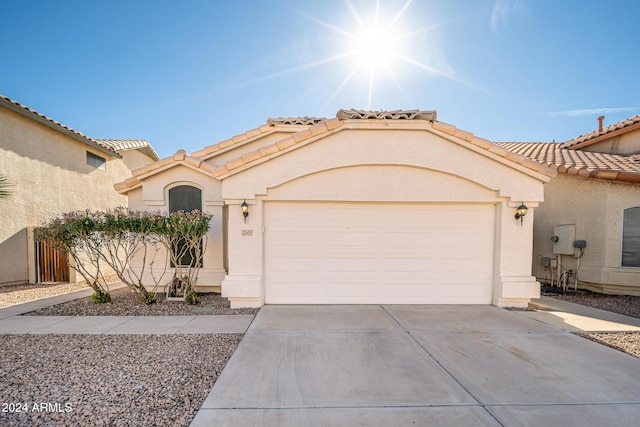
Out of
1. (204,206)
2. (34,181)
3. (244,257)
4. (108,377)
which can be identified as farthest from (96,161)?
(108,377)

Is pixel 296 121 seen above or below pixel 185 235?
above

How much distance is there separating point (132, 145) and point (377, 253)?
1559 cm

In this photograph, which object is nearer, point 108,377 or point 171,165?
point 108,377

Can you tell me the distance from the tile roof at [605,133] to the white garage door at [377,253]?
878 cm

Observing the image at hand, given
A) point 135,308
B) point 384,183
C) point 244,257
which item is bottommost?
point 135,308

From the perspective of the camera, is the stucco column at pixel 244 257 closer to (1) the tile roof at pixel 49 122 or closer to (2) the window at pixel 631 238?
(1) the tile roof at pixel 49 122

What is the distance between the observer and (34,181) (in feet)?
34.4

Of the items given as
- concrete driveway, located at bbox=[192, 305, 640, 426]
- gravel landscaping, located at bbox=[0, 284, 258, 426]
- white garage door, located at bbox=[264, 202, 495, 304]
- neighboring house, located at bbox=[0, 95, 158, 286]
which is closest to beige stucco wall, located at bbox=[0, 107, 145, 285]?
neighboring house, located at bbox=[0, 95, 158, 286]

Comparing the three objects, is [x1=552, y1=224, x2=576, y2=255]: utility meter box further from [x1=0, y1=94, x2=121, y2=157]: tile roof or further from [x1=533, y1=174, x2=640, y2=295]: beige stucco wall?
[x1=0, y1=94, x2=121, y2=157]: tile roof

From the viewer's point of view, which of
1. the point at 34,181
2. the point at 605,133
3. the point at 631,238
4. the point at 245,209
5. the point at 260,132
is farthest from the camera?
the point at 605,133

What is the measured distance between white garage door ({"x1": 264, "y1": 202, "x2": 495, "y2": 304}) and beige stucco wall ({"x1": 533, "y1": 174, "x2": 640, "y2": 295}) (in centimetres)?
439

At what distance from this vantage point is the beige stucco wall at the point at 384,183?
6629 millimetres

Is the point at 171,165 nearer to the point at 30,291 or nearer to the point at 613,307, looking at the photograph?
the point at 30,291

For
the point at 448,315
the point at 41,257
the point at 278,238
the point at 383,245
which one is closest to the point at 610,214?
the point at 448,315
